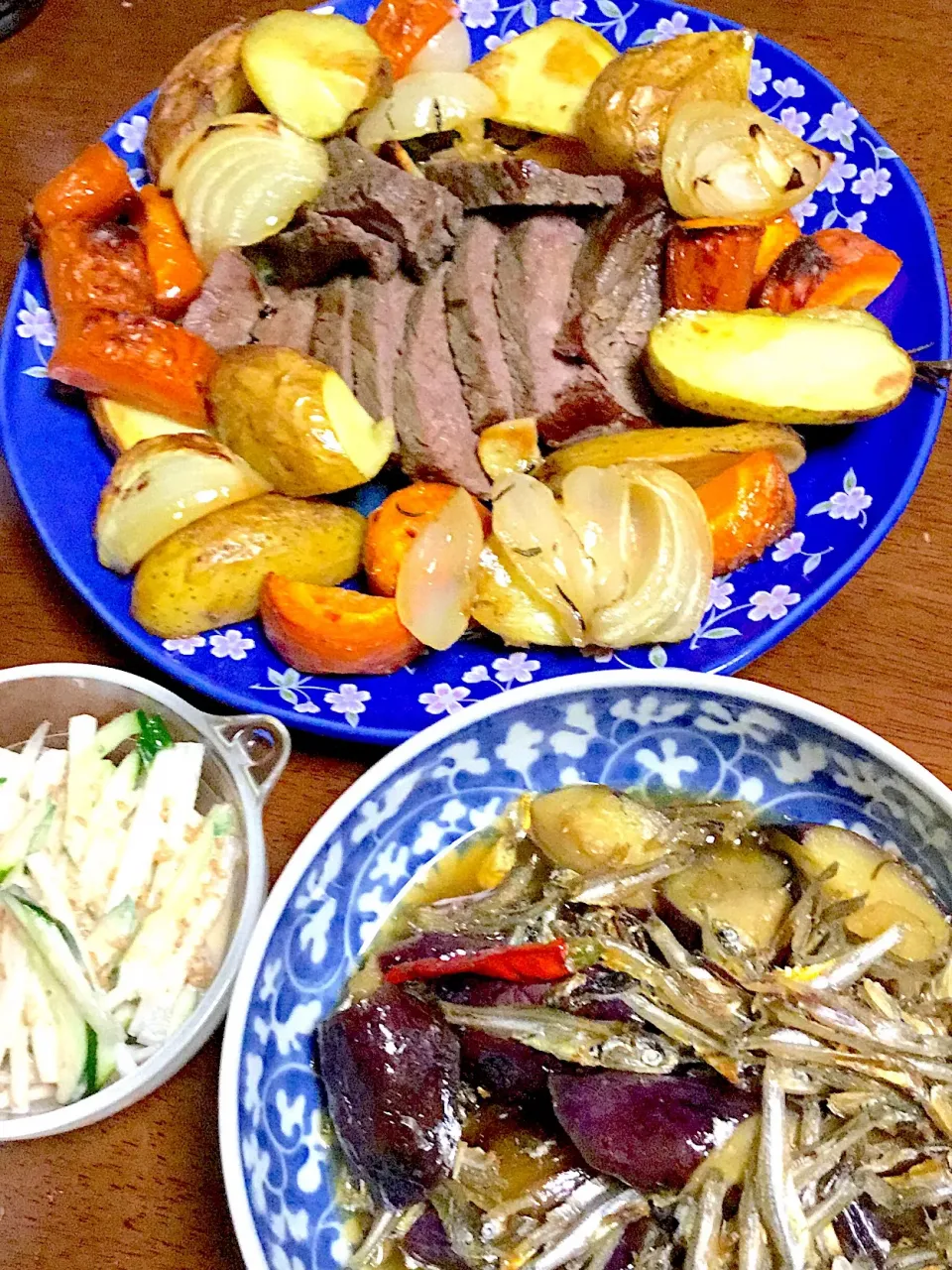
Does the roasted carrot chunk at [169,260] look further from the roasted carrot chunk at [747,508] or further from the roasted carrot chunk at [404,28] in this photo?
the roasted carrot chunk at [747,508]

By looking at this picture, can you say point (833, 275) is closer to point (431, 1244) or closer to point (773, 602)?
point (773, 602)

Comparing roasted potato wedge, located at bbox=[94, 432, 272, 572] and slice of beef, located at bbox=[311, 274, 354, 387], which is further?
slice of beef, located at bbox=[311, 274, 354, 387]

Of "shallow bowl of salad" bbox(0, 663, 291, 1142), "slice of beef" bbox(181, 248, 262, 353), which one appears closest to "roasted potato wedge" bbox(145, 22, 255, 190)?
"slice of beef" bbox(181, 248, 262, 353)

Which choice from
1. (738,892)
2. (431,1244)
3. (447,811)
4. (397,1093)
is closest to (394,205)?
(447,811)

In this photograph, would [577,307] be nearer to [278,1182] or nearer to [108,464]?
[108,464]

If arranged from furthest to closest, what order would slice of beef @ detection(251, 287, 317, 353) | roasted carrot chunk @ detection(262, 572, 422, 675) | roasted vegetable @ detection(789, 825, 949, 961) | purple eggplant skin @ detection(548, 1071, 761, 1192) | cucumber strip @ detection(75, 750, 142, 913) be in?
slice of beef @ detection(251, 287, 317, 353) < roasted carrot chunk @ detection(262, 572, 422, 675) < cucumber strip @ detection(75, 750, 142, 913) < roasted vegetable @ detection(789, 825, 949, 961) < purple eggplant skin @ detection(548, 1071, 761, 1192)

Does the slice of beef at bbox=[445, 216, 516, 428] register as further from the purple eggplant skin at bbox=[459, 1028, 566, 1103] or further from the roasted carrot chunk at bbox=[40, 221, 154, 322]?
the purple eggplant skin at bbox=[459, 1028, 566, 1103]
